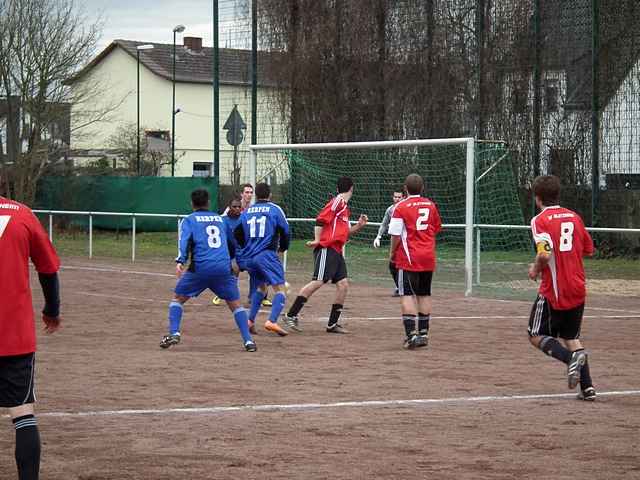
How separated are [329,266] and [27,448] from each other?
28.2 feet

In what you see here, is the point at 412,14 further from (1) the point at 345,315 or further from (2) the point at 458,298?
(1) the point at 345,315

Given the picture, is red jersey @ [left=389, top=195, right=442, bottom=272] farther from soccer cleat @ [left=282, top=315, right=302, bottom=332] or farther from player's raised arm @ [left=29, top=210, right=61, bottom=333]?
player's raised arm @ [left=29, top=210, right=61, bottom=333]

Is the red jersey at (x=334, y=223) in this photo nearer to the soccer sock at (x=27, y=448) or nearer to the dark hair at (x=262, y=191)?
the dark hair at (x=262, y=191)

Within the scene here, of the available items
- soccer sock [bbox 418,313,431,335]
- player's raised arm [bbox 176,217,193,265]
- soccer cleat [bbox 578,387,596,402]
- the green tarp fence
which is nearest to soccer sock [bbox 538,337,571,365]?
soccer cleat [bbox 578,387,596,402]

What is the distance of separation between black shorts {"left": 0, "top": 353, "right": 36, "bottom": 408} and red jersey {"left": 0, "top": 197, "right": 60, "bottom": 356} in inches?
2.2

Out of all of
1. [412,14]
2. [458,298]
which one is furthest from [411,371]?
[412,14]

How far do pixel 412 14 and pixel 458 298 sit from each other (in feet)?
41.5

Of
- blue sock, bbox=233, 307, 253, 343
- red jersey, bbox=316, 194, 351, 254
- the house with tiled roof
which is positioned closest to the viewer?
blue sock, bbox=233, 307, 253, 343

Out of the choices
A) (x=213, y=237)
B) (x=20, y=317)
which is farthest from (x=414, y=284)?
(x=20, y=317)

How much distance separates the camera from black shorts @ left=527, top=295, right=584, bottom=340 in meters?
9.31

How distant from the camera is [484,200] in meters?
21.9

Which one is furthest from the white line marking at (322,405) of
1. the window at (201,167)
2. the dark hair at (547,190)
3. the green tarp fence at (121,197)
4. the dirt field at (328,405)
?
the window at (201,167)

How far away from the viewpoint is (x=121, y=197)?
118ft

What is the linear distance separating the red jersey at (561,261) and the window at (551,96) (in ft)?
60.5
